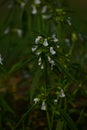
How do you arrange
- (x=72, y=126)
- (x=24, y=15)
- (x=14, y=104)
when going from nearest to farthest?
1. (x=72, y=126)
2. (x=24, y=15)
3. (x=14, y=104)

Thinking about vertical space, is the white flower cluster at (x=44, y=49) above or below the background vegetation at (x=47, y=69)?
above

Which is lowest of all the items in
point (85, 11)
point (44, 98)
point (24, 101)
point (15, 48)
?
point (85, 11)

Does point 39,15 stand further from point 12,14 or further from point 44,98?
point 44,98

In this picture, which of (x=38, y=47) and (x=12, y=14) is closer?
(x=38, y=47)

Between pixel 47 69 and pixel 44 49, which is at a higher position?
pixel 44 49

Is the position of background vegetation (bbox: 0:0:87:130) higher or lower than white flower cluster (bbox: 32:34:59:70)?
lower

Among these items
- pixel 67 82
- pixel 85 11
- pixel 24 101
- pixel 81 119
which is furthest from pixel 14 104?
pixel 85 11

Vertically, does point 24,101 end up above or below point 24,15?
below

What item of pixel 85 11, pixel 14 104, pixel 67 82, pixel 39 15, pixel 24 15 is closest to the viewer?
pixel 67 82

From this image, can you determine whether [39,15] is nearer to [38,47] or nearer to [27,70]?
[38,47]
